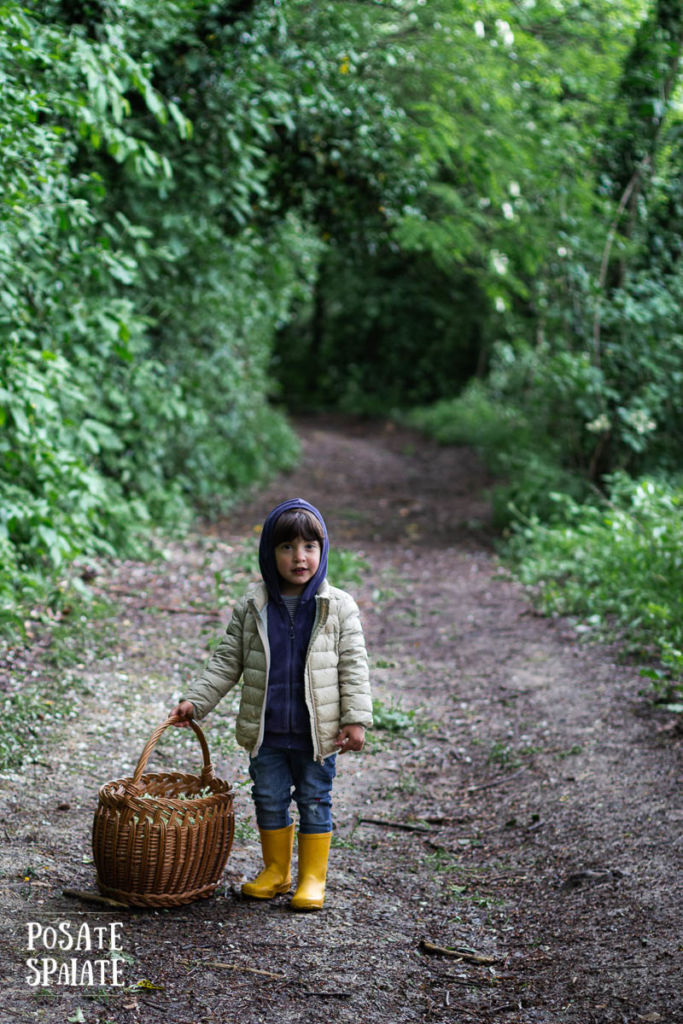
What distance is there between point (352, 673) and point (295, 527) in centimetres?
53

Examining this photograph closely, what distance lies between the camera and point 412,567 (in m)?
8.68

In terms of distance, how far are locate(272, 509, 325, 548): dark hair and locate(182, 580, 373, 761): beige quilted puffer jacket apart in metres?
0.21

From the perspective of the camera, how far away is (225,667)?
3.41 m

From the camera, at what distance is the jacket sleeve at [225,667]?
11.0ft

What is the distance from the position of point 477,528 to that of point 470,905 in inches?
280

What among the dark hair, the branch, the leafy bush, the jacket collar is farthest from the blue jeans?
the branch

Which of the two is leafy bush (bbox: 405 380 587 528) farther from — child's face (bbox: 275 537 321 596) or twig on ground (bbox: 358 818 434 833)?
child's face (bbox: 275 537 321 596)

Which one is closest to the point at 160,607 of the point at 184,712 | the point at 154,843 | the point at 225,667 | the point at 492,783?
the point at 492,783

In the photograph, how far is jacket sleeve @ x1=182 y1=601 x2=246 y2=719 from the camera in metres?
3.34

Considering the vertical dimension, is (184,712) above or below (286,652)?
below

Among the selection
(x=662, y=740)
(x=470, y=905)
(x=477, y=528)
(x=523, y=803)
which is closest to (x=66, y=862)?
(x=470, y=905)

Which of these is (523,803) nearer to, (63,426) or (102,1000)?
(102,1000)

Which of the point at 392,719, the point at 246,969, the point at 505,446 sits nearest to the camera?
the point at 246,969

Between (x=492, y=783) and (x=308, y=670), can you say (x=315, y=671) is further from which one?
(x=492, y=783)
